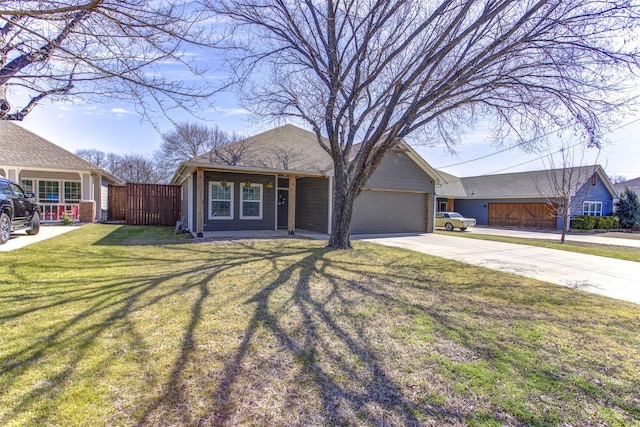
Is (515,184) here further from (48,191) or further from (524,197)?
(48,191)

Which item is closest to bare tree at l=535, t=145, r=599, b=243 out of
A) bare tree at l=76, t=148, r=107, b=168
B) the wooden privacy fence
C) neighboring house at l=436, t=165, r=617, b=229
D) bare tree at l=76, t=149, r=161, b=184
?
neighboring house at l=436, t=165, r=617, b=229

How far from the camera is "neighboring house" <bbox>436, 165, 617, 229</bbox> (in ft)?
72.3

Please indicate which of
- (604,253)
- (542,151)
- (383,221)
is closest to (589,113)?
(542,151)

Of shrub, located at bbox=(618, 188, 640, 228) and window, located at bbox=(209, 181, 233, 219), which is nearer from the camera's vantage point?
window, located at bbox=(209, 181, 233, 219)

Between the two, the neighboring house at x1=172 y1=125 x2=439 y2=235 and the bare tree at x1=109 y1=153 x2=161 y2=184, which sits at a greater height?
the bare tree at x1=109 y1=153 x2=161 y2=184

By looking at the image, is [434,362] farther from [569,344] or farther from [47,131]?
[47,131]

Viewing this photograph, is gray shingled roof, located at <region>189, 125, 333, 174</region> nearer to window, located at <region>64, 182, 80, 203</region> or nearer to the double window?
the double window

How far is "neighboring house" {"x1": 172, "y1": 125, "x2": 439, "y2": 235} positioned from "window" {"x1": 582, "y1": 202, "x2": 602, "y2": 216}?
48.0ft

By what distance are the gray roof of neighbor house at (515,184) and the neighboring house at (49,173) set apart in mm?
22077

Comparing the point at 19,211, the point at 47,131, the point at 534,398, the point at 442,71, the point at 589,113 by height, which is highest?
the point at 442,71

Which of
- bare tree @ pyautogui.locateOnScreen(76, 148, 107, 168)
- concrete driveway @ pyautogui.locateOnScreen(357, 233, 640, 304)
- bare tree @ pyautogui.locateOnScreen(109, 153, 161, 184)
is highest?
bare tree @ pyautogui.locateOnScreen(76, 148, 107, 168)

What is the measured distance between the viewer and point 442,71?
8.52 m

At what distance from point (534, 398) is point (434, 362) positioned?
0.77 m

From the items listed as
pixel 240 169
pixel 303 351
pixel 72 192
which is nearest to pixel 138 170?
pixel 72 192
